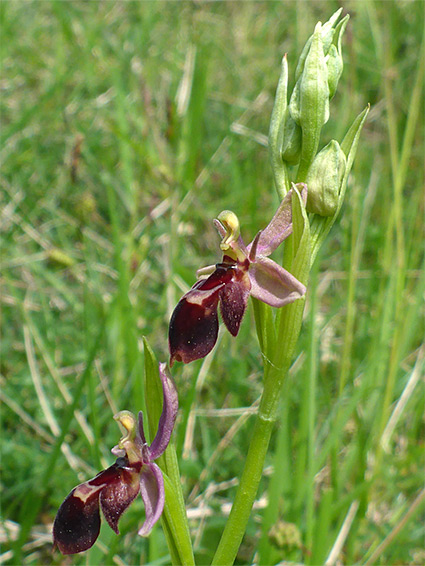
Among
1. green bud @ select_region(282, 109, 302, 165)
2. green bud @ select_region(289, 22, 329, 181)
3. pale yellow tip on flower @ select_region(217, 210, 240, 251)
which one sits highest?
green bud @ select_region(289, 22, 329, 181)

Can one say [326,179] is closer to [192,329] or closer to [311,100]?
[311,100]

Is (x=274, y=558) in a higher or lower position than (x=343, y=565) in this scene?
higher

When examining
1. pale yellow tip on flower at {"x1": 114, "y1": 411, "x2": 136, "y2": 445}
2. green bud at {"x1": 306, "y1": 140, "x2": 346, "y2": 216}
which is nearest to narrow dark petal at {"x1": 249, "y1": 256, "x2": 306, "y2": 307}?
green bud at {"x1": 306, "y1": 140, "x2": 346, "y2": 216}

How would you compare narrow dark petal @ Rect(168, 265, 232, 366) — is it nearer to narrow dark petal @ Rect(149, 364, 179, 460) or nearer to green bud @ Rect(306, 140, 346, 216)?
narrow dark petal @ Rect(149, 364, 179, 460)

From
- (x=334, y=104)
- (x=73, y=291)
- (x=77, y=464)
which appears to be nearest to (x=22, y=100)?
(x=73, y=291)

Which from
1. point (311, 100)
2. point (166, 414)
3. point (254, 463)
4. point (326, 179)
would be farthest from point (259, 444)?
point (311, 100)

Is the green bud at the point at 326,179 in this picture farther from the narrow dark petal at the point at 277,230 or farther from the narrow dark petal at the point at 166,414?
the narrow dark petal at the point at 166,414

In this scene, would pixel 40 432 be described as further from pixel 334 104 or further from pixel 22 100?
pixel 334 104
